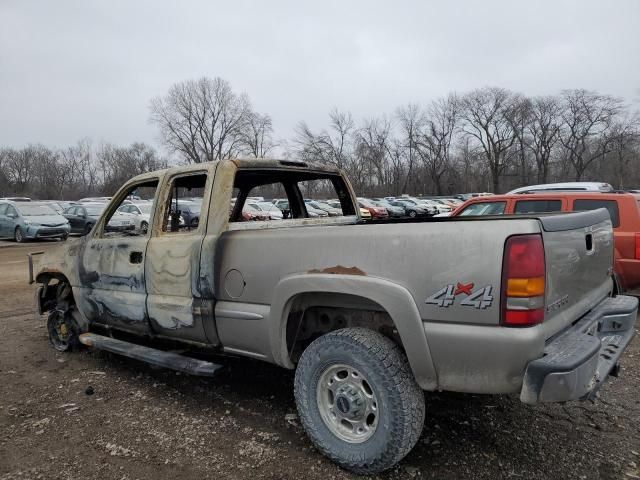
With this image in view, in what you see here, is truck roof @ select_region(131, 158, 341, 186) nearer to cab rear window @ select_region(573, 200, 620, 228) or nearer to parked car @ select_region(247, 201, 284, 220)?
parked car @ select_region(247, 201, 284, 220)

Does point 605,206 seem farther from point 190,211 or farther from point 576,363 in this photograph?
point 190,211

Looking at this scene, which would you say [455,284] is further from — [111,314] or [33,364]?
[33,364]

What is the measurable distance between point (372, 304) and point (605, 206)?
509cm

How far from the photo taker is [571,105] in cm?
6688

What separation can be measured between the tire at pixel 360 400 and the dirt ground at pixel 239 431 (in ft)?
0.58

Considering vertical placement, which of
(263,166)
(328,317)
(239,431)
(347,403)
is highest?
(263,166)

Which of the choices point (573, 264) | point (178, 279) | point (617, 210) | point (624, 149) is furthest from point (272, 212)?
point (624, 149)

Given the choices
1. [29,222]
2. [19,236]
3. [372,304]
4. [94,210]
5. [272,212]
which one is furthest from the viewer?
[94,210]

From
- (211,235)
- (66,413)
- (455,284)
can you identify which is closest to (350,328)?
(455,284)

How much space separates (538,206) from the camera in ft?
23.6

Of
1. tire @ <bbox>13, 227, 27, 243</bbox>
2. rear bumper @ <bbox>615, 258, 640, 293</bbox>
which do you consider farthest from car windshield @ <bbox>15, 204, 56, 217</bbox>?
rear bumper @ <bbox>615, 258, 640, 293</bbox>

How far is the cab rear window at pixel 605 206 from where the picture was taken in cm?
633

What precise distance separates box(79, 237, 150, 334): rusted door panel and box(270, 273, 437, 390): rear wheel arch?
4.73ft

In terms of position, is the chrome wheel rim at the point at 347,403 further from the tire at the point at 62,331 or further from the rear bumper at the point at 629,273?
the rear bumper at the point at 629,273
